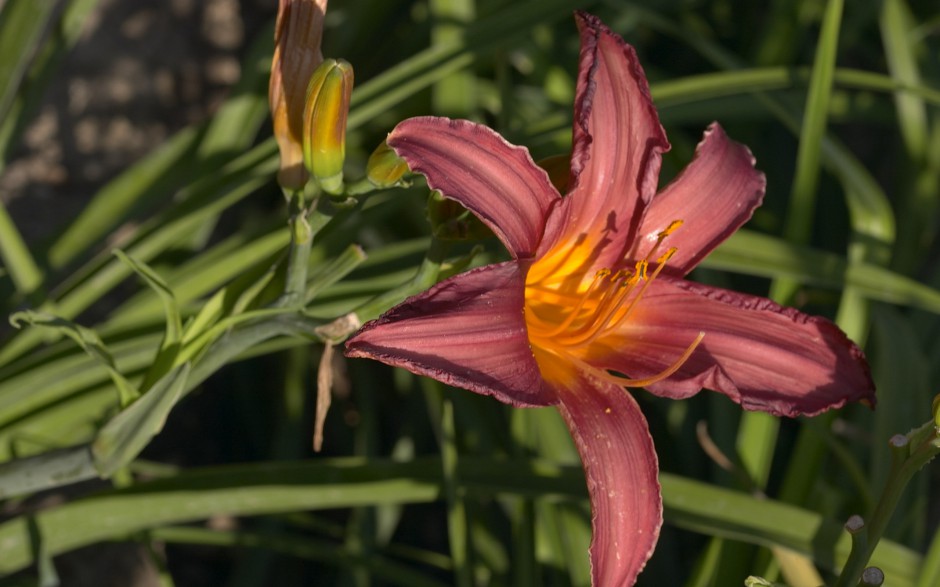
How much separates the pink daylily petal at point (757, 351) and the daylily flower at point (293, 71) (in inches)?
10.7

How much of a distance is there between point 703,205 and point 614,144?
114 millimetres

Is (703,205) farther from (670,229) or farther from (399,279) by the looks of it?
(399,279)

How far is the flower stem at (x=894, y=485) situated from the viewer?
0.59 meters

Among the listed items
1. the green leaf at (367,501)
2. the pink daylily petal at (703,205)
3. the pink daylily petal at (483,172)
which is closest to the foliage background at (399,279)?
the green leaf at (367,501)

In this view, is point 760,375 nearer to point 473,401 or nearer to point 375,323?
point 375,323

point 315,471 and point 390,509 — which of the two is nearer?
point 315,471

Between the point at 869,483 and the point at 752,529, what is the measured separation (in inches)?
11.7

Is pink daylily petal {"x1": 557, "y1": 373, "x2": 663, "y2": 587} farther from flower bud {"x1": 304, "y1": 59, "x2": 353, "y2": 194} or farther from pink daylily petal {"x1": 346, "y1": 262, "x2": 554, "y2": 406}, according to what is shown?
flower bud {"x1": 304, "y1": 59, "x2": 353, "y2": 194}

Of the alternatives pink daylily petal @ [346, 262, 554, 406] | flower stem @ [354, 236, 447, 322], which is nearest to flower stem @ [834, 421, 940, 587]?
pink daylily petal @ [346, 262, 554, 406]

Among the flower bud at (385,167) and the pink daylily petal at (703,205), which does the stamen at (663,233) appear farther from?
the flower bud at (385,167)

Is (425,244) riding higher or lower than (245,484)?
higher

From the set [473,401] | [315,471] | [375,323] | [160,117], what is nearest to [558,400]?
[375,323]

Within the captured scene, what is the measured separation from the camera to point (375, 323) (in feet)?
1.86

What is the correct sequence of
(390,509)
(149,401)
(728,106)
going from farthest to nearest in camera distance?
(390,509)
(728,106)
(149,401)
